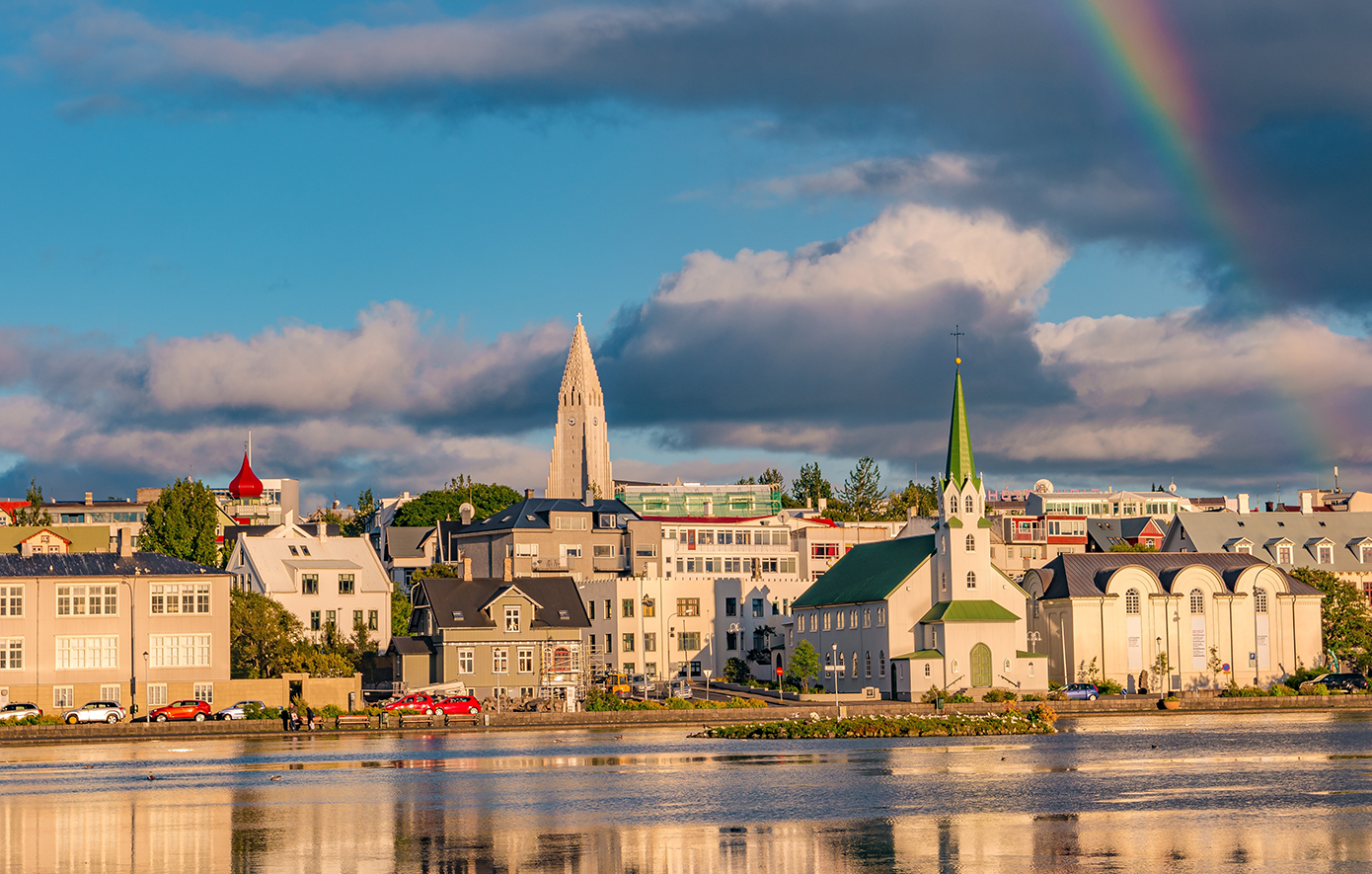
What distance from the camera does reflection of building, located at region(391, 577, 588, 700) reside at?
120938mm

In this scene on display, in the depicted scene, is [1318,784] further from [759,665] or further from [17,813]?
[759,665]

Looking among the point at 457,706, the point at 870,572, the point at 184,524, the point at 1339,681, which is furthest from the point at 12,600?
the point at 1339,681

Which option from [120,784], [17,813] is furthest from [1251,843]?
[120,784]

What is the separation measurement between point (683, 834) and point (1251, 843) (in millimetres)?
11845

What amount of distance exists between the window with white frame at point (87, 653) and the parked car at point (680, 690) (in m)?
35.7

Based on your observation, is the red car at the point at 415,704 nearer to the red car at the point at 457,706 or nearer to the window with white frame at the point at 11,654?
the red car at the point at 457,706

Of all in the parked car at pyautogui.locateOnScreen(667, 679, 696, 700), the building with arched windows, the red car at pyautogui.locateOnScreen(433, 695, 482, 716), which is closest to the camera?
the red car at pyautogui.locateOnScreen(433, 695, 482, 716)

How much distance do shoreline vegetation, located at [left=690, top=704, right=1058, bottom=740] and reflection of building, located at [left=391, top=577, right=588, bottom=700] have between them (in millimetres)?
35991

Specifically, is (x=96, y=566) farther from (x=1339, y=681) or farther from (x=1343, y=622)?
(x=1343, y=622)

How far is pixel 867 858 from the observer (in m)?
33.1

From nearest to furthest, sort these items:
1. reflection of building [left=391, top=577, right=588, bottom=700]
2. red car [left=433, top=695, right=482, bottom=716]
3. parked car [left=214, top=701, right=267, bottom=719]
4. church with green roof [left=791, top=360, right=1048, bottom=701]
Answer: parked car [left=214, top=701, right=267, bottom=719] < red car [left=433, top=695, right=482, bottom=716] < reflection of building [left=391, top=577, right=588, bottom=700] < church with green roof [left=791, top=360, right=1048, bottom=701]

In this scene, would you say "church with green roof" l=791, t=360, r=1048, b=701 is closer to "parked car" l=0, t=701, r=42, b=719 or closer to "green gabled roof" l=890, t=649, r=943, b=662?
"green gabled roof" l=890, t=649, r=943, b=662

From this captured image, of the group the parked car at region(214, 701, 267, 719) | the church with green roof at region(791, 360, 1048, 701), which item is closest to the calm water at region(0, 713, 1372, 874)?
the parked car at region(214, 701, 267, 719)

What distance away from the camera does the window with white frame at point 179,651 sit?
338 ft
